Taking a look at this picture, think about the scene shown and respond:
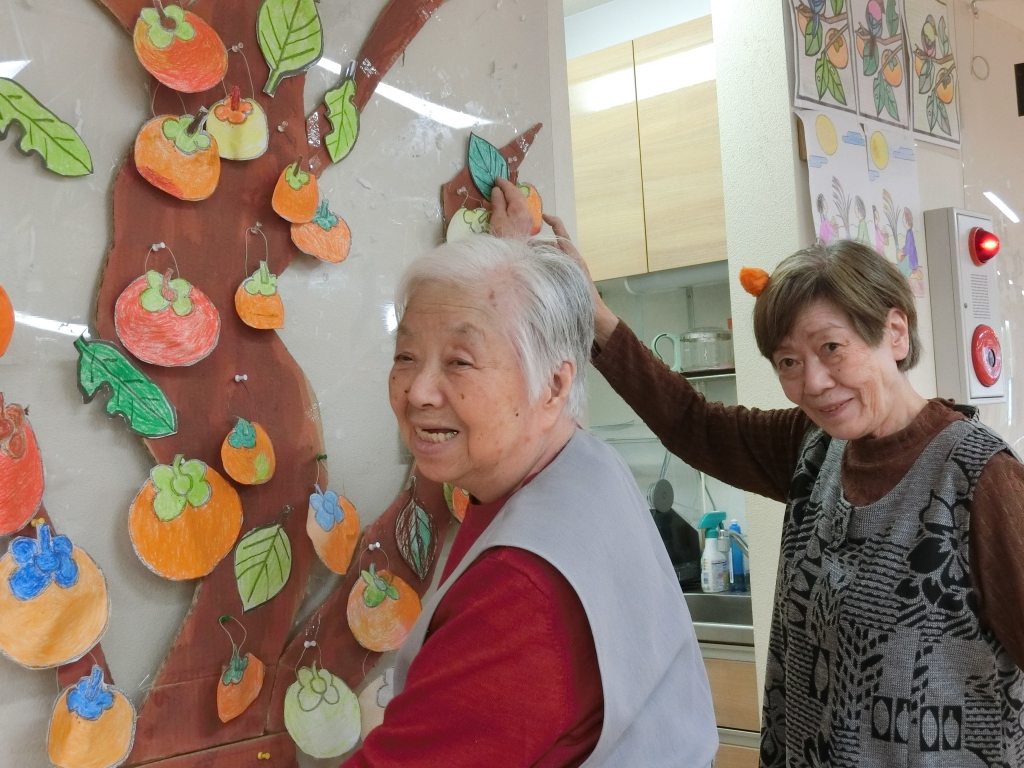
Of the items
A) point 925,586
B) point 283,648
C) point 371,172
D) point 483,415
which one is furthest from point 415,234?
point 925,586

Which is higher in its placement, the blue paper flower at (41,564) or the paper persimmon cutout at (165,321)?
the paper persimmon cutout at (165,321)

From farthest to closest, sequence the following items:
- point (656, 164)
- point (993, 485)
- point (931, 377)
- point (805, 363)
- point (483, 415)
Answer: point (656, 164), point (931, 377), point (805, 363), point (993, 485), point (483, 415)

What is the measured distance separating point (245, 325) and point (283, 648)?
0.38 m

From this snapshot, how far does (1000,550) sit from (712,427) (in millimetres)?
536

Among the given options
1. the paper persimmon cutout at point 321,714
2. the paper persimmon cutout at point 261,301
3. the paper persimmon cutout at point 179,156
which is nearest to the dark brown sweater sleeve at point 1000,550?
the paper persimmon cutout at point 321,714

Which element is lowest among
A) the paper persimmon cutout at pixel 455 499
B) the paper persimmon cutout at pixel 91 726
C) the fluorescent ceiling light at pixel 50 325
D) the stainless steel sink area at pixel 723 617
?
the stainless steel sink area at pixel 723 617

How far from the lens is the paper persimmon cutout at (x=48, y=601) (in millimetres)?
856

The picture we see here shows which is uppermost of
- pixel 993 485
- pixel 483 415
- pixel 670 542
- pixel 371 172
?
pixel 371 172

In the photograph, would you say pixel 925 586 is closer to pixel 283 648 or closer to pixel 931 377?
pixel 283 648

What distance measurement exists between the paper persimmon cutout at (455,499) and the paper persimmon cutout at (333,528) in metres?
0.16

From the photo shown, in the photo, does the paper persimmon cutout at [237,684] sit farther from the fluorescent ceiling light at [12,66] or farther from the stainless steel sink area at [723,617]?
the stainless steel sink area at [723,617]

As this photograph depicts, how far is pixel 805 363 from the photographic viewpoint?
136 centimetres

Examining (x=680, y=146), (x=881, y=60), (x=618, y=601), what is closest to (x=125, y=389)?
(x=618, y=601)

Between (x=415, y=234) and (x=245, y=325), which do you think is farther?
(x=415, y=234)
